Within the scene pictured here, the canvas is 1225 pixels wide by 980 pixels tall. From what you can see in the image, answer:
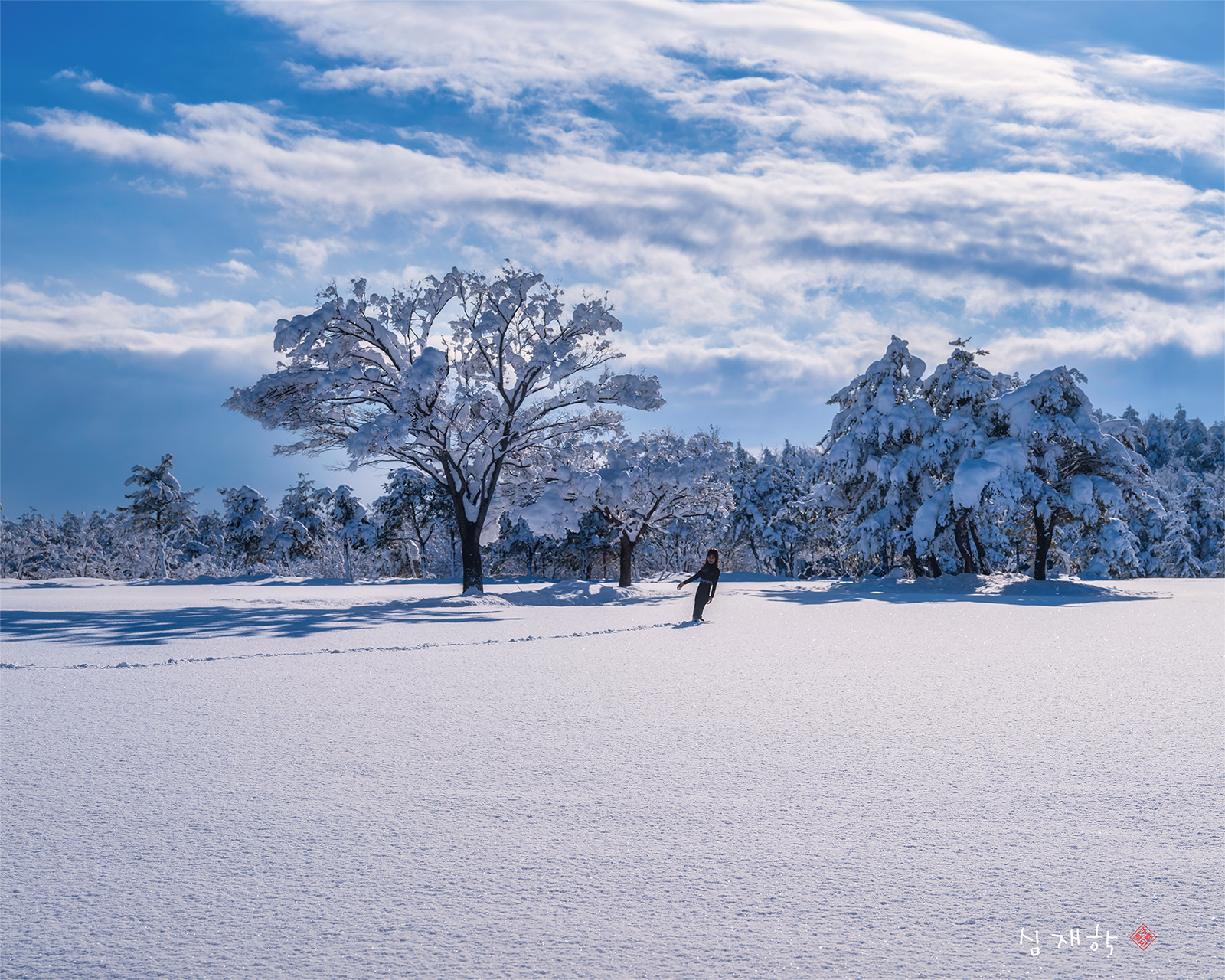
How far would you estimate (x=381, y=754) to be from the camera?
20.6 ft

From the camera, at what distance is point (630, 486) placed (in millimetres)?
29156

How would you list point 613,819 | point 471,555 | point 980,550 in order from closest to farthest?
point 613,819 → point 471,555 → point 980,550

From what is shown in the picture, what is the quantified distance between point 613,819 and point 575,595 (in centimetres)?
2154

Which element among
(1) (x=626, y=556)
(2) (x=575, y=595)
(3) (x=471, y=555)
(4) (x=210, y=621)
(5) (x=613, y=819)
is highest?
(3) (x=471, y=555)

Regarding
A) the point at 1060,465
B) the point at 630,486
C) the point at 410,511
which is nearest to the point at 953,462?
the point at 1060,465

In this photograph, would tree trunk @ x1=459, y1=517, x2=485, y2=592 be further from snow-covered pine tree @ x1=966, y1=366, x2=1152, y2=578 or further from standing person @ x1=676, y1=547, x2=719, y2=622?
snow-covered pine tree @ x1=966, y1=366, x2=1152, y2=578

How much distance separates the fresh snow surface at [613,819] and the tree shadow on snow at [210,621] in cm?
423

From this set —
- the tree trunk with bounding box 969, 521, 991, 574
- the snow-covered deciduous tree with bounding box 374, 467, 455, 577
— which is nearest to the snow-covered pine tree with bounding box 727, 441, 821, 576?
the snow-covered deciduous tree with bounding box 374, 467, 455, 577

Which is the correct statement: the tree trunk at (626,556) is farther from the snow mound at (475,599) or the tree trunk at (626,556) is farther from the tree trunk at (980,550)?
the tree trunk at (980,550)

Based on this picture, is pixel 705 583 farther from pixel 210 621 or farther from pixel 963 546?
pixel 963 546

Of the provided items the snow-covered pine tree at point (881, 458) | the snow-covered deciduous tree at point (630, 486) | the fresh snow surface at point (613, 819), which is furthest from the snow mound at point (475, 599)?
the snow-covered pine tree at point (881, 458)

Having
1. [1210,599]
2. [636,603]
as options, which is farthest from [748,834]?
[1210,599]

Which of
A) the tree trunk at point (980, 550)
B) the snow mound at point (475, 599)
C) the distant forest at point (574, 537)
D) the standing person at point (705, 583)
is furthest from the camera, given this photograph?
the distant forest at point (574, 537)

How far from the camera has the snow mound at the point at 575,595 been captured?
984 inches
